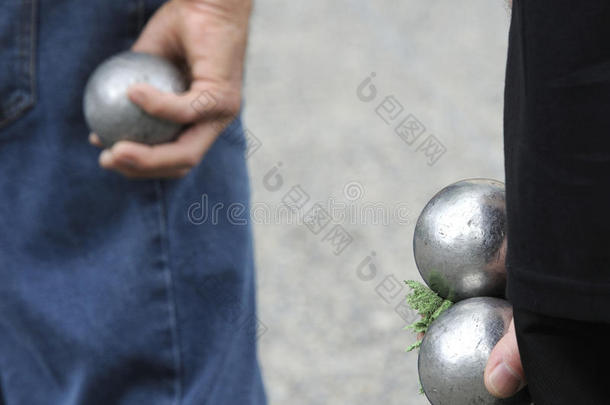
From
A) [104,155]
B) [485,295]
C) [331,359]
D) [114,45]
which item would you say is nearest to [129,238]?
[104,155]

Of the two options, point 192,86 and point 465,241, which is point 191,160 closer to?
point 192,86

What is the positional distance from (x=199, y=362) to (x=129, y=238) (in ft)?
0.92

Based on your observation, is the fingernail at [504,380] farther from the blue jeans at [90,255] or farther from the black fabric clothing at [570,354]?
the blue jeans at [90,255]

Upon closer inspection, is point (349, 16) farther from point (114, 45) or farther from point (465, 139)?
point (114, 45)

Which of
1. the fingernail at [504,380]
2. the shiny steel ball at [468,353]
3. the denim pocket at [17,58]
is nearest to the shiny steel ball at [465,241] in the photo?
the shiny steel ball at [468,353]

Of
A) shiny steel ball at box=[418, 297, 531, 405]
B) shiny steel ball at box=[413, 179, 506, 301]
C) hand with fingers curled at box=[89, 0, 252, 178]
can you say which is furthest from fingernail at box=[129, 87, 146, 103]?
shiny steel ball at box=[418, 297, 531, 405]

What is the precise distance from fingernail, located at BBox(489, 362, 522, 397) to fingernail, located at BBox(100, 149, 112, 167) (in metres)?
0.82

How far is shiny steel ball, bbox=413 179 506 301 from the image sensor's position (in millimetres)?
1155

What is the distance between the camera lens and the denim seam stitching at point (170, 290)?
1714 millimetres

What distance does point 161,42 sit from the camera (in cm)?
170

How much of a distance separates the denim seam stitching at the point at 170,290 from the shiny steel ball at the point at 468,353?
732 mm

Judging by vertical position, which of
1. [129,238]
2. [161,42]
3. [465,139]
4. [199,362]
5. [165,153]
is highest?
[161,42]

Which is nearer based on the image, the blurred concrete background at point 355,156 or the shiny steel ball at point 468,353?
the shiny steel ball at point 468,353

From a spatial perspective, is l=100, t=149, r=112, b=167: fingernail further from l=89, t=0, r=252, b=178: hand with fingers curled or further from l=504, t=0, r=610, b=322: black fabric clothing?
l=504, t=0, r=610, b=322: black fabric clothing
